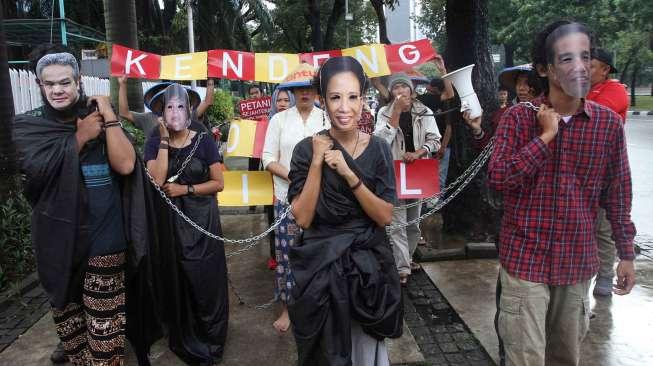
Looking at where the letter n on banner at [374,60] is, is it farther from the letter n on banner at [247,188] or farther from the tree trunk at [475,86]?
the tree trunk at [475,86]

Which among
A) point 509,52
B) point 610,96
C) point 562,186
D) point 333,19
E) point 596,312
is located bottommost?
point 596,312

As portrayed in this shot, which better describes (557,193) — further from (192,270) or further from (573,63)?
(192,270)

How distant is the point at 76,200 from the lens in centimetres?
270

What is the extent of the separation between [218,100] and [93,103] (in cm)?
1412

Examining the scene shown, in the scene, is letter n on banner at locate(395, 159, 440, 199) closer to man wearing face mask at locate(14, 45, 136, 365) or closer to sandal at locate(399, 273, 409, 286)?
sandal at locate(399, 273, 409, 286)

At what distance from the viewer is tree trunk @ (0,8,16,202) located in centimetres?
534

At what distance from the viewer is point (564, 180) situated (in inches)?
94.0

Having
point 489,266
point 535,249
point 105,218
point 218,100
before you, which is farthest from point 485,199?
point 218,100

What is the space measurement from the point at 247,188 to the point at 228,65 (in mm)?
1270

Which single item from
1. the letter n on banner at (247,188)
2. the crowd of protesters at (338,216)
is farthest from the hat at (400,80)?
the crowd of protesters at (338,216)

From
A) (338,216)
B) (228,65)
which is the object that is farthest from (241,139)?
(338,216)

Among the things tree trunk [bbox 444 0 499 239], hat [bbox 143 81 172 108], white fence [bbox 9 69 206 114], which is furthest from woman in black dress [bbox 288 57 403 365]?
white fence [bbox 9 69 206 114]

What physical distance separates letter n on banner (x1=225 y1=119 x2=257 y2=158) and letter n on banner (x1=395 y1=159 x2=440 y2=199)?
147 centimetres

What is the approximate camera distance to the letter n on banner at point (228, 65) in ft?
14.9
